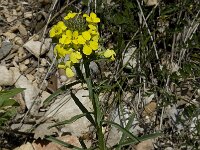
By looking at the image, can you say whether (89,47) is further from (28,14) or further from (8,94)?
(28,14)

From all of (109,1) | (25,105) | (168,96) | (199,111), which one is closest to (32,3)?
(109,1)

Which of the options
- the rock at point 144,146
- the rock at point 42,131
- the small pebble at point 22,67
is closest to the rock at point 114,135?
the rock at point 144,146

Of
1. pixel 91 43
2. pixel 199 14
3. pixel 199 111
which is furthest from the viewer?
pixel 199 14

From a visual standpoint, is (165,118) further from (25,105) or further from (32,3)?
(32,3)

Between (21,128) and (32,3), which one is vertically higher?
(32,3)

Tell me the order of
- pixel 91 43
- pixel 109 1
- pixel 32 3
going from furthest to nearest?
pixel 32 3, pixel 109 1, pixel 91 43

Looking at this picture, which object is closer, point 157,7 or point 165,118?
point 165,118

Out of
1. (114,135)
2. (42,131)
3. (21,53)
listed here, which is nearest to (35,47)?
(21,53)
